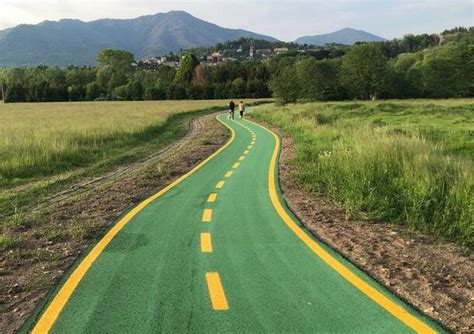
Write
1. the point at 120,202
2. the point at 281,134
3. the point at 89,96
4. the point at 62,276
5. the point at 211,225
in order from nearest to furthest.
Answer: the point at 62,276 → the point at 211,225 → the point at 120,202 → the point at 281,134 → the point at 89,96

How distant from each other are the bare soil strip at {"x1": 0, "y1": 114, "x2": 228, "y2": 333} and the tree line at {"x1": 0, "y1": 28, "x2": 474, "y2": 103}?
188ft

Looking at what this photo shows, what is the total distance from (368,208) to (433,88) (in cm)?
8804

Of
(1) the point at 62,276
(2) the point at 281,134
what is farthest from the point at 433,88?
(1) the point at 62,276

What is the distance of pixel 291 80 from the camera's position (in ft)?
238

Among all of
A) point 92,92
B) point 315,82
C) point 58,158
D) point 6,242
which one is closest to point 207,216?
point 6,242

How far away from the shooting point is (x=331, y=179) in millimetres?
10734

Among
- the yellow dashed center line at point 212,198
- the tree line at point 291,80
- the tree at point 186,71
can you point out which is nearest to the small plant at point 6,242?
the yellow dashed center line at point 212,198

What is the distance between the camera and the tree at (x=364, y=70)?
84.2 meters

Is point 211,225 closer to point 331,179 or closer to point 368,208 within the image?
point 368,208

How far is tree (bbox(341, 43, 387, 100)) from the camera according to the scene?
8419 cm

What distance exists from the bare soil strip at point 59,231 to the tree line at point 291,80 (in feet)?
188

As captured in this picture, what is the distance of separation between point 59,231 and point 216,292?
11.9 feet

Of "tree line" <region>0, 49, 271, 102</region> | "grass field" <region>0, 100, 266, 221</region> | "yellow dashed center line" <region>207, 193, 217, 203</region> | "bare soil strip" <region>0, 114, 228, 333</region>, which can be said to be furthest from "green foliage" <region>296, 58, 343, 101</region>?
"yellow dashed center line" <region>207, 193, 217, 203</region>

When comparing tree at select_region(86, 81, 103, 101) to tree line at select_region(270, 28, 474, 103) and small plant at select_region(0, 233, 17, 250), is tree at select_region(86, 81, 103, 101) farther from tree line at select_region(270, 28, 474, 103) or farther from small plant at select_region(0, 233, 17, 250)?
small plant at select_region(0, 233, 17, 250)
